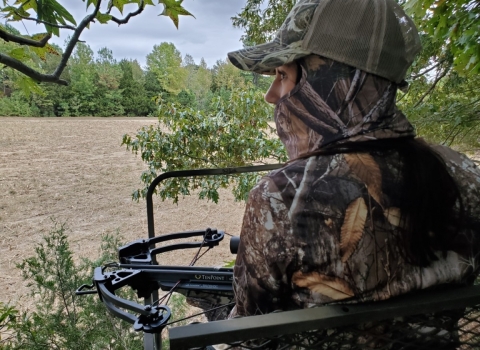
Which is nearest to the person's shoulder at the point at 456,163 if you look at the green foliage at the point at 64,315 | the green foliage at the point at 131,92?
the green foliage at the point at 64,315

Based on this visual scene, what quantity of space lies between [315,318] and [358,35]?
19.7 inches

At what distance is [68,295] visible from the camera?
1.43m

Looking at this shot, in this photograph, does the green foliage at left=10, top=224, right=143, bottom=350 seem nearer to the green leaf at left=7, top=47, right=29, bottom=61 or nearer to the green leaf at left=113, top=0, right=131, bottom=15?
the green leaf at left=7, top=47, right=29, bottom=61

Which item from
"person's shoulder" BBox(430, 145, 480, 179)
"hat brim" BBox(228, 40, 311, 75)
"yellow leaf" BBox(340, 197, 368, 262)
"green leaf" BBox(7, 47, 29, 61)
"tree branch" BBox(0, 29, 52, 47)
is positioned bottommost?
"yellow leaf" BBox(340, 197, 368, 262)

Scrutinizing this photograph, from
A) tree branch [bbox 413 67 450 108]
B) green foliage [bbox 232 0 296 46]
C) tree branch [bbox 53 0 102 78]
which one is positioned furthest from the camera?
green foliage [bbox 232 0 296 46]

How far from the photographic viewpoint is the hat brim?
66 cm

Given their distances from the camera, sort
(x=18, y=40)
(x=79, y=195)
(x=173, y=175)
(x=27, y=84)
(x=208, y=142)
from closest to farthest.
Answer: (x=18, y=40) → (x=27, y=84) → (x=173, y=175) → (x=208, y=142) → (x=79, y=195)

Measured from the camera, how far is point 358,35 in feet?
1.99

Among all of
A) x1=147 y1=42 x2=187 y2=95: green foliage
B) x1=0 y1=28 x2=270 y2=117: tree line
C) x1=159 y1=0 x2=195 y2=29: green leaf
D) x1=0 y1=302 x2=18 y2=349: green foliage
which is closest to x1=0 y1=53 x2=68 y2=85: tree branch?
x1=159 y1=0 x2=195 y2=29: green leaf

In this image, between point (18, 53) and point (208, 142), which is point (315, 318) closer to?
point (18, 53)

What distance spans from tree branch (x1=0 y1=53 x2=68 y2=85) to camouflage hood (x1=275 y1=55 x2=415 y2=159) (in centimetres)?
66

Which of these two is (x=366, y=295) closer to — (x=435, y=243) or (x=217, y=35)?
(x=435, y=243)

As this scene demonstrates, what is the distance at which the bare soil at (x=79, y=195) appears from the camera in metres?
4.02

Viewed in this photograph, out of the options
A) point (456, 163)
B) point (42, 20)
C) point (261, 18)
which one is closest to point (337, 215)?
point (456, 163)
